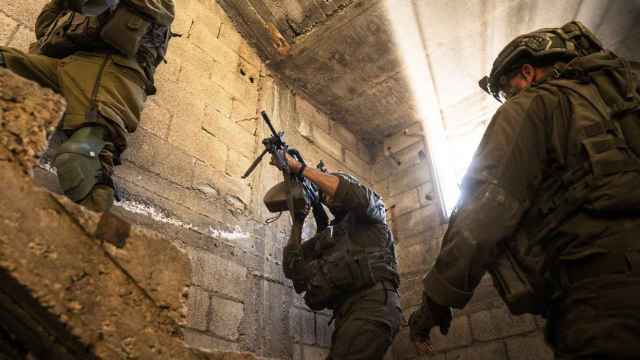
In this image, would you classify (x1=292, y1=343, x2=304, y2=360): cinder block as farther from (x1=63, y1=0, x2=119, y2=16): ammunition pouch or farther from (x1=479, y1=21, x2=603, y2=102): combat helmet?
(x1=63, y1=0, x2=119, y2=16): ammunition pouch

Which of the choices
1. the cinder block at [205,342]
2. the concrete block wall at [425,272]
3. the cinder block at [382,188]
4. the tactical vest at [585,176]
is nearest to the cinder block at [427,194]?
the concrete block wall at [425,272]

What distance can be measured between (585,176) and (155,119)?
7.07 ft

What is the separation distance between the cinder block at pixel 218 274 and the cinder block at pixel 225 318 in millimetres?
58

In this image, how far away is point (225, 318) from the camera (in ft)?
7.37

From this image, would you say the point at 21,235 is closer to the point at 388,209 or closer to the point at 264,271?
the point at 264,271

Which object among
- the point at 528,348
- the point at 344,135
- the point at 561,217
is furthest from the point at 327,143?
the point at 561,217

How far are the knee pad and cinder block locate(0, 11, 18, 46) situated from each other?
32.4 inches

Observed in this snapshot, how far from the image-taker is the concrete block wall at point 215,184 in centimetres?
215

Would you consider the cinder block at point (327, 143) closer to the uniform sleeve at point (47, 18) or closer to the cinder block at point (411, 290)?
the cinder block at point (411, 290)

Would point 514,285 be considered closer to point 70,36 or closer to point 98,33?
point 98,33

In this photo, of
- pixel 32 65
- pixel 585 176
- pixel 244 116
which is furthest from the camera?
pixel 244 116

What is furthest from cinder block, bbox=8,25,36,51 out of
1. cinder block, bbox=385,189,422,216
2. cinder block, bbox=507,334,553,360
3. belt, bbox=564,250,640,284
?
cinder block, bbox=507,334,553,360

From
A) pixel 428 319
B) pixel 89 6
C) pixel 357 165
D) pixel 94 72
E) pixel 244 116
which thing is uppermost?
pixel 357 165

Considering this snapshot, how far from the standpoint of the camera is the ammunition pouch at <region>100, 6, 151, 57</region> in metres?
1.70
